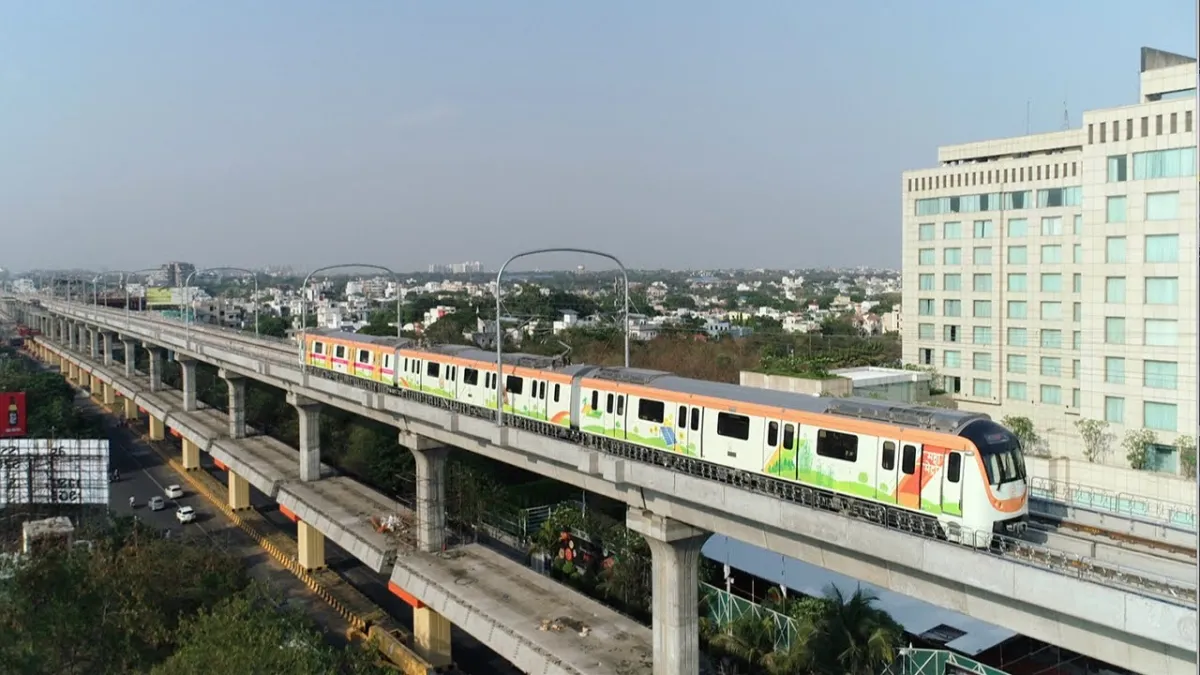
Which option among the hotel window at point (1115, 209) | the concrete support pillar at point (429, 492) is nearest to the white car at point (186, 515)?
the concrete support pillar at point (429, 492)

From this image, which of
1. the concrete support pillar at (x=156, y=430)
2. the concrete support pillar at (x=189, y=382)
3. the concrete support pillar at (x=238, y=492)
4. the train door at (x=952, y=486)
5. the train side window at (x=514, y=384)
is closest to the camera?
the train door at (x=952, y=486)

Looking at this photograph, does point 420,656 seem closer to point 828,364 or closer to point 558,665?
point 558,665

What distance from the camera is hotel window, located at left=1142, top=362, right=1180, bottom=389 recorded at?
121 ft

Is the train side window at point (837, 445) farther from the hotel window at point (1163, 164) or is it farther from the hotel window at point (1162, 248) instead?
the hotel window at point (1163, 164)

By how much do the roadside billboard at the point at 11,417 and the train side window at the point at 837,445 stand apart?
169ft

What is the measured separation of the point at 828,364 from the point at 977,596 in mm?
48487

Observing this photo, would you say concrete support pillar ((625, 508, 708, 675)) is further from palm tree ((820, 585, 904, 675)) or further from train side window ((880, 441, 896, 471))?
train side window ((880, 441, 896, 471))

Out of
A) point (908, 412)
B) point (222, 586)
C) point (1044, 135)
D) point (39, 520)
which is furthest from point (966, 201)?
point (39, 520)

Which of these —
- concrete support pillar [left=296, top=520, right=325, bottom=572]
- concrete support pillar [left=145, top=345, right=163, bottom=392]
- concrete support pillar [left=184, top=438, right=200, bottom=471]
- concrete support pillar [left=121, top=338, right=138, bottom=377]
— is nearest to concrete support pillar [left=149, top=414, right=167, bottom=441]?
concrete support pillar [left=145, top=345, right=163, bottom=392]

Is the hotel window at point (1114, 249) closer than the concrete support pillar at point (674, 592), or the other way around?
the concrete support pillar at point (674, 592)

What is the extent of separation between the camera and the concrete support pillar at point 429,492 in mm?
35938

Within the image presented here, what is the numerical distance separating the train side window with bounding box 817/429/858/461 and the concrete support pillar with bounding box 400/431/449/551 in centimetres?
1954

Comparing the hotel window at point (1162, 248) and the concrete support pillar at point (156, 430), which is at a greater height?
the hotel window at point (1162, 248)

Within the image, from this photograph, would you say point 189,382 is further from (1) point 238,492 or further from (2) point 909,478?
(2) point 909,478
